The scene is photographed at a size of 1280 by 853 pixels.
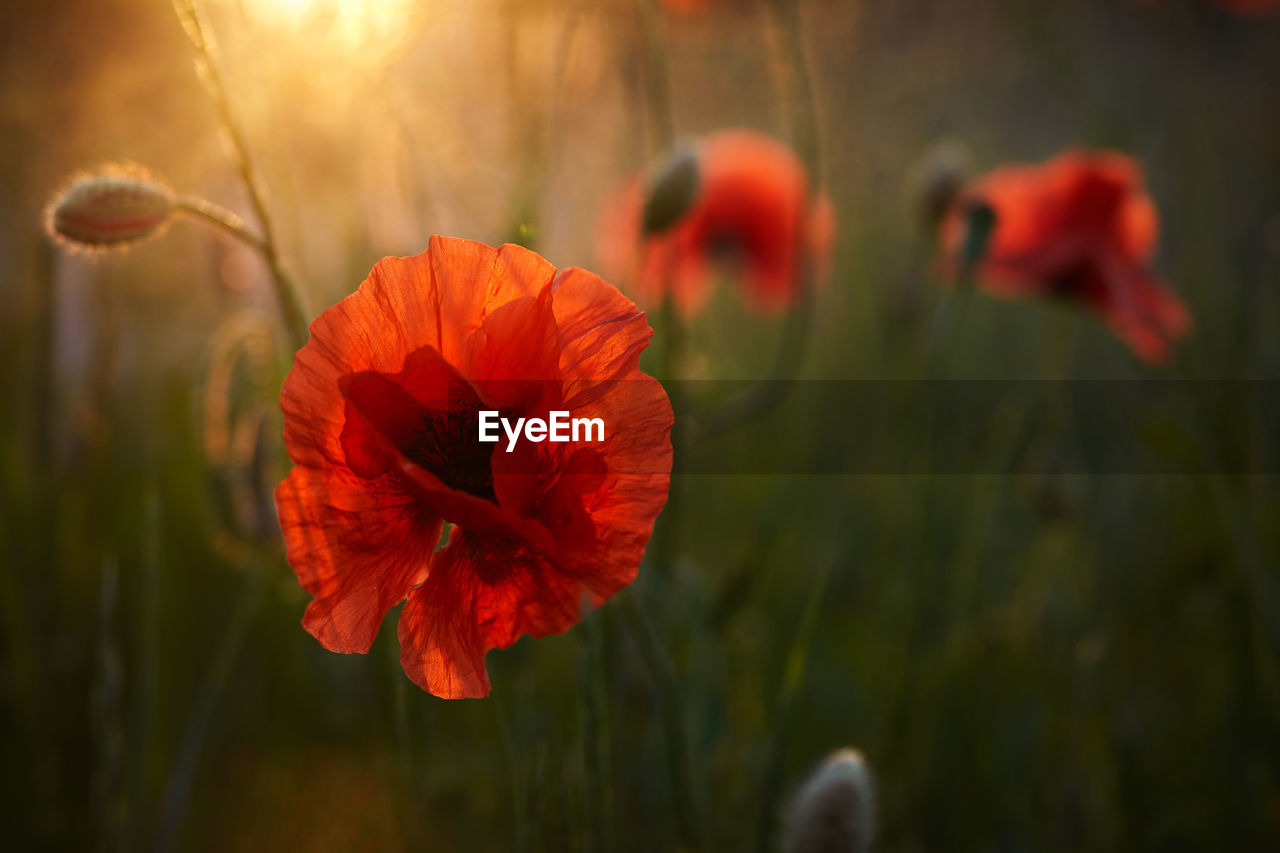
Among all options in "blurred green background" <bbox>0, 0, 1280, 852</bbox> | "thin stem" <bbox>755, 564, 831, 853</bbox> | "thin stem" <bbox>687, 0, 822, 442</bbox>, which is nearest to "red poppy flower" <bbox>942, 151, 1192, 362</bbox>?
"blurred green background" <bbox>0, 0, 1280, 852</bbox>

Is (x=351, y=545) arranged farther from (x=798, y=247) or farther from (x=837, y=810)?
(x=798, y=247)

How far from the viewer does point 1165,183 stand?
3.98m

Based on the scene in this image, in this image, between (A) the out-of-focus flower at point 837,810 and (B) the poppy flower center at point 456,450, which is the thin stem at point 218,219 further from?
(A) the out-of-focus flower at point 837,810

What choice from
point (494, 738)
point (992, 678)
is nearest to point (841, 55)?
point (992, 678)

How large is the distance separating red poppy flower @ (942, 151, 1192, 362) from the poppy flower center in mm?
1024

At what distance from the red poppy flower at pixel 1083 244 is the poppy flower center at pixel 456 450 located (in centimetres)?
102

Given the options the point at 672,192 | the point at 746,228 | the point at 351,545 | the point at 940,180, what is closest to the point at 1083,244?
the point at 940,180

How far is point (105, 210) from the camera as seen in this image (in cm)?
66

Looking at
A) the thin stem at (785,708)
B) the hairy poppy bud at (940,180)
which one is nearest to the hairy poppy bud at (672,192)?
the thin stem at (785,708)

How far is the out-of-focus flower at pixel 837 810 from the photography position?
723 mm

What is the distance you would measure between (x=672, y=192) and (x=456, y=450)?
45 centimetres

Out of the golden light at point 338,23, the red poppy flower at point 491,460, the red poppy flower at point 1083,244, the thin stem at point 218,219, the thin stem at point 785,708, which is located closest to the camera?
the red poppy flower at point 491,460

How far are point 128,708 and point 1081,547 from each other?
1395mm

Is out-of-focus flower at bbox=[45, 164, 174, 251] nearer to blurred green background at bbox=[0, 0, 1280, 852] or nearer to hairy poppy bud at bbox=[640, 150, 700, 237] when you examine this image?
blurred green background at bbox=[0, 0, 1280, 852]
